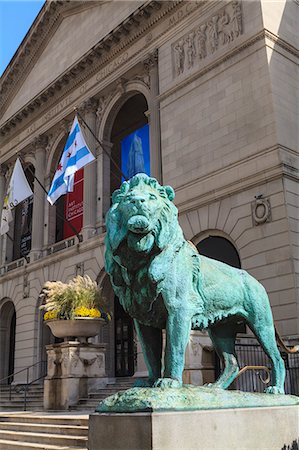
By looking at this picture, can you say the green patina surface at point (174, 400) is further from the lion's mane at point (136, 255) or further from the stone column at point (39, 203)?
the stone column at point (39, 203)

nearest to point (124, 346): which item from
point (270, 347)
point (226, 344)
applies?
point (226, 344)

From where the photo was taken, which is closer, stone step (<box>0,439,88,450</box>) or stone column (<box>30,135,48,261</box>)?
stone step (<box>0,439,88,450</box>)

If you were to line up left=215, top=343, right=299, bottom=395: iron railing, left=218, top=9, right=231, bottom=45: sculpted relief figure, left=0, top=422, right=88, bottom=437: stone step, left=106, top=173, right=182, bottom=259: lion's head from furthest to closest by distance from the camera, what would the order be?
left=218, top=9, right=231, bottom=45: sculpted relief figure < left=215, top=343, right=299, bottom=395: iron railing < left=0, top=422, right=88, bottom=437: stone step < left=106, top=173, right=182, bottom=259: lion's head

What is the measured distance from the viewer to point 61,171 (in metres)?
22.5

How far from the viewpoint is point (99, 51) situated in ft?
86.7

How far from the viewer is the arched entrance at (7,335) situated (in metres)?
31.1

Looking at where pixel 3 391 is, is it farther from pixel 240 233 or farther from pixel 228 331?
pixel 228 331

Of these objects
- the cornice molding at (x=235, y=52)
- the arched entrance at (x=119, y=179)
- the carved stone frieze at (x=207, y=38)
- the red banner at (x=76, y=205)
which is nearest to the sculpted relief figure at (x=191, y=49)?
the carved stone frieze at (x=207, y=38)

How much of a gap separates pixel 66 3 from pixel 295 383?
2663 centimetres

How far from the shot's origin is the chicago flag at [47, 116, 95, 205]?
2172cm

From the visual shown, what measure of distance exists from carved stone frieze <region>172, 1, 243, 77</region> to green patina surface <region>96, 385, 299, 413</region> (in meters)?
17.9

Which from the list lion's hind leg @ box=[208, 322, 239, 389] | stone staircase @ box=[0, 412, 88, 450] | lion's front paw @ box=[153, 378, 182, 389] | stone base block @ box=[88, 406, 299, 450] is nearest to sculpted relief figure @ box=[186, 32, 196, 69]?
stone staircase @ box=[0, 412, 88, 450]

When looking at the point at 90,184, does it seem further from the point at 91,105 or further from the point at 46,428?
the point at 46,428

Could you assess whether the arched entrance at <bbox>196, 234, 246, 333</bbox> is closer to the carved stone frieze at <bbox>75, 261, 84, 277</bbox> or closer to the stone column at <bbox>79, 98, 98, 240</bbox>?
the stone column at <bbox>79, 98, 98, 240</bbox>
